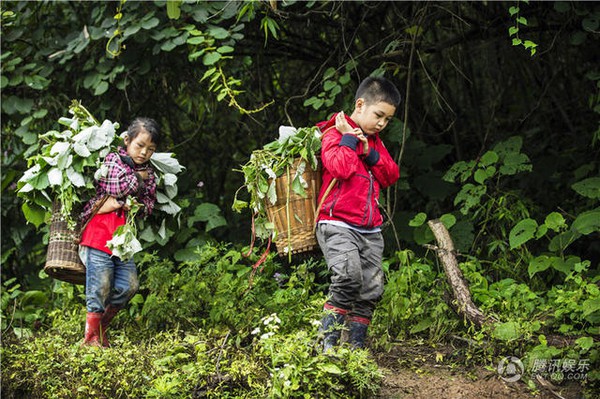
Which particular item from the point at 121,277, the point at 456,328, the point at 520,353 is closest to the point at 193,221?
the point at 121,277

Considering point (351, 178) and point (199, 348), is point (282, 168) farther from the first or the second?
point (199, 348)

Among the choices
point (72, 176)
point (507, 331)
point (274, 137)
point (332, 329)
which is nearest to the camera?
point (332, 329)

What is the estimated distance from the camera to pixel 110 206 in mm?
4543

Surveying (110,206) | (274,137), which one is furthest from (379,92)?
(274,137)

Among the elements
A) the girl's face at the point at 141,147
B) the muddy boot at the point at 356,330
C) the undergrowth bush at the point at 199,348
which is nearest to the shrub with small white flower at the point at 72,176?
the girl's face at the point at 141,147

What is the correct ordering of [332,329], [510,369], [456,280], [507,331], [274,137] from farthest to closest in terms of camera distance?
[274,137], [456,280], [507,331], [510,369], [332,329]

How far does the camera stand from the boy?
12.9ft

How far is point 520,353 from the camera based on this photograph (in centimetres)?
412

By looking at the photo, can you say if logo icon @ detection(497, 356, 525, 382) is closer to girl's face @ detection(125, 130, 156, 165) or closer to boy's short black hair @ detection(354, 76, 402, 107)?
boy's short black hair @ detection(354, 76, 402, 107)

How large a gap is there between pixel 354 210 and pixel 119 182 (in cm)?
136

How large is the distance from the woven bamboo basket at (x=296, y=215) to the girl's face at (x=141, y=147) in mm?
860

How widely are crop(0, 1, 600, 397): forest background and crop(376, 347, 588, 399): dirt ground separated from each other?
0.08 meters

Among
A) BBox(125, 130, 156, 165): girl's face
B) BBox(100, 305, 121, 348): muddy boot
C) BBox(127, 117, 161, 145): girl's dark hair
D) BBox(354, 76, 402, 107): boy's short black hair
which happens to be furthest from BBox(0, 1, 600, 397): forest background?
BBox(354, 76, 402, 107): boy's short black hair

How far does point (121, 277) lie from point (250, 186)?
104 cm
